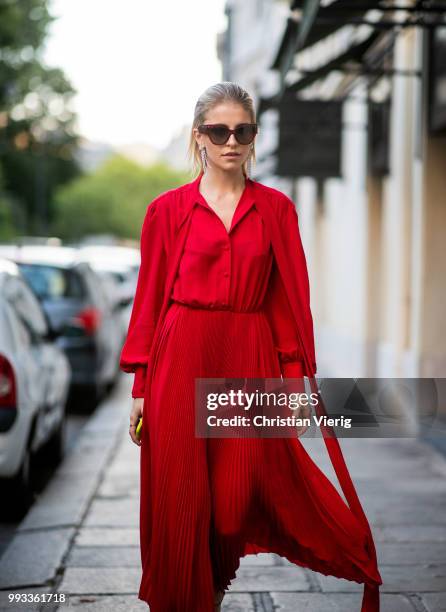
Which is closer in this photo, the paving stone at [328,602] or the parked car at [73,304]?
the paving stone at [328,602]

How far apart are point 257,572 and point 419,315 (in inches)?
224

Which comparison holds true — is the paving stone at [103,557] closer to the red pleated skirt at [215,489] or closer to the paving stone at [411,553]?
the paving stone at [411,553]

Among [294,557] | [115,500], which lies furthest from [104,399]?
[294,557]

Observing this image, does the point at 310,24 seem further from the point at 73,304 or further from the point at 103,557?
the point at 73,304

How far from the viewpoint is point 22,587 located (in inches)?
203

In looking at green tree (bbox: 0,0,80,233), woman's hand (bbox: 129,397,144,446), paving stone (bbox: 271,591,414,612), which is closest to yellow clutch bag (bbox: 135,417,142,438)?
woman's hand (bbox: 129,397,144,446)

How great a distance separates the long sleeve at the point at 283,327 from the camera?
3.96 meters

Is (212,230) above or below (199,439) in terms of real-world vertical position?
above

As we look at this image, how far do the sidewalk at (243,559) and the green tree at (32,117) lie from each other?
2741 cm

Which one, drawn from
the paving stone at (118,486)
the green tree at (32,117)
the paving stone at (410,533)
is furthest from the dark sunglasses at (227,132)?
the green tree at (32,117)

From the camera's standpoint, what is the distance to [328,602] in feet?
16.1

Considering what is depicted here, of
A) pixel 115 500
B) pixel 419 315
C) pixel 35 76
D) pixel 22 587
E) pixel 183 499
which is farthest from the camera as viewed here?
pixel 35 76

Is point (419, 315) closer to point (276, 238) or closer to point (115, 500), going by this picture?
point (115, 500)

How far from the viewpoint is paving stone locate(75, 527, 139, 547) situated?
5953 millimetres
